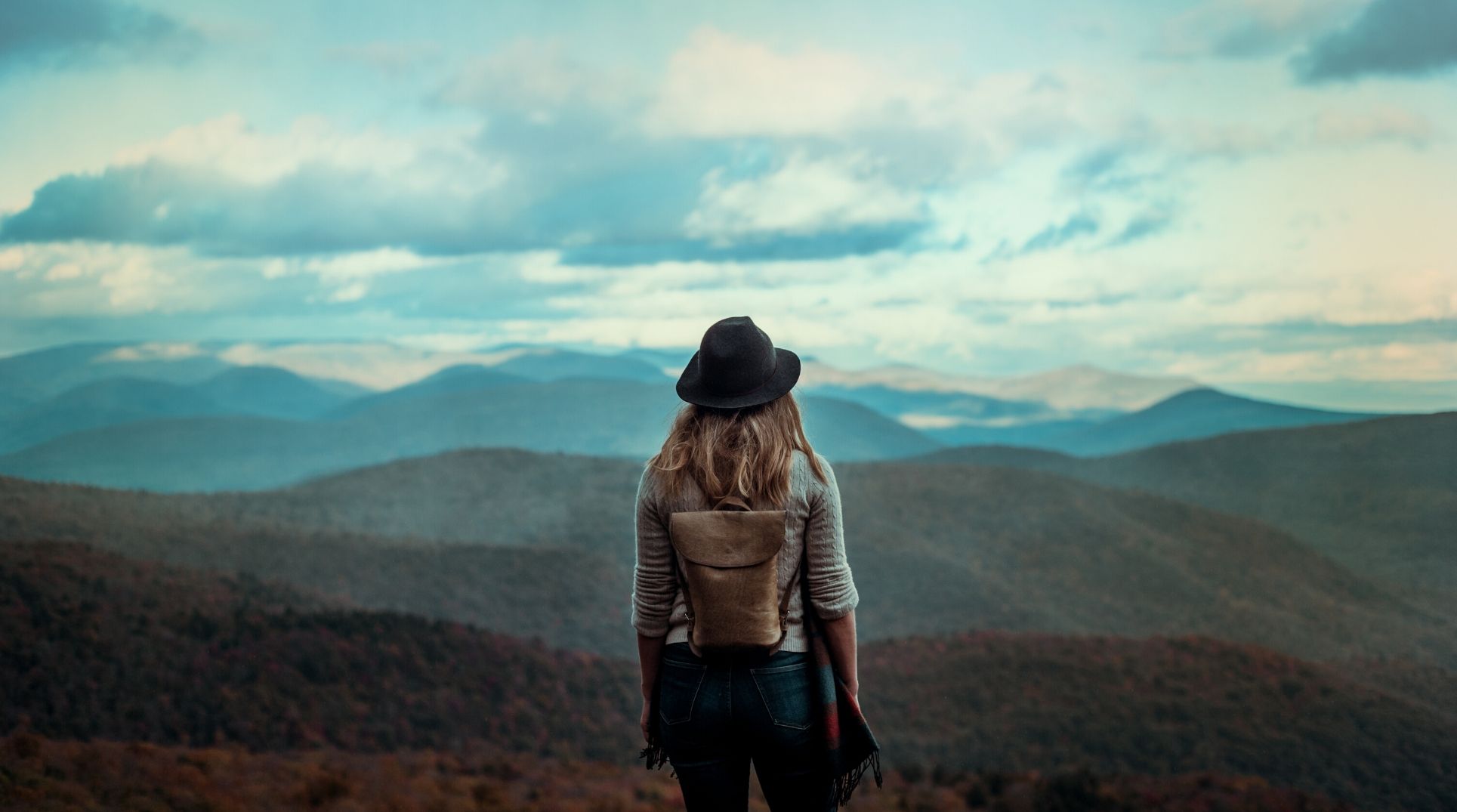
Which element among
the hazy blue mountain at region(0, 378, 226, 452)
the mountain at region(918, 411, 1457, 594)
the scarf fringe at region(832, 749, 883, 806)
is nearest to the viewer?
the scarf fringe at region(832, 749, 883, 806)

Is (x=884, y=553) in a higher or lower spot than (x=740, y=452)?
lower

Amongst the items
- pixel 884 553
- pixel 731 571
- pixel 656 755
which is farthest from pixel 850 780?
pixel 884 553

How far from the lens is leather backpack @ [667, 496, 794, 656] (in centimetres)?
361

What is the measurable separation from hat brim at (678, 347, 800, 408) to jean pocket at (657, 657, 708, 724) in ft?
3.22

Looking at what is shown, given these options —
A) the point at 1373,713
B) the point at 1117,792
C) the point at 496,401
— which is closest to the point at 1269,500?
the point at 1373,713

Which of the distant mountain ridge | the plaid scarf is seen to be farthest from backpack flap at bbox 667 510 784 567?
the distant mountain ridge

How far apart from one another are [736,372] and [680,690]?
1199 mm

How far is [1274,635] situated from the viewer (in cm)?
2969

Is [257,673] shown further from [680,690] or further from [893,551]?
[893,551]

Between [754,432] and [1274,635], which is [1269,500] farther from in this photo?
[754,432]

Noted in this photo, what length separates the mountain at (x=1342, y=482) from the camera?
3491 centimetres

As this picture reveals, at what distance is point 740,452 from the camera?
3689 millimetres

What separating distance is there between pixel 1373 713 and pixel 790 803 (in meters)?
Result: 19.6

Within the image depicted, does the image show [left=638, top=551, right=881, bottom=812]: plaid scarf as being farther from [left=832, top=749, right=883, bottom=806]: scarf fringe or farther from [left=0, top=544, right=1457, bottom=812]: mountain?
[left=0, top=544, right=1457, bottom=812]: mountain
